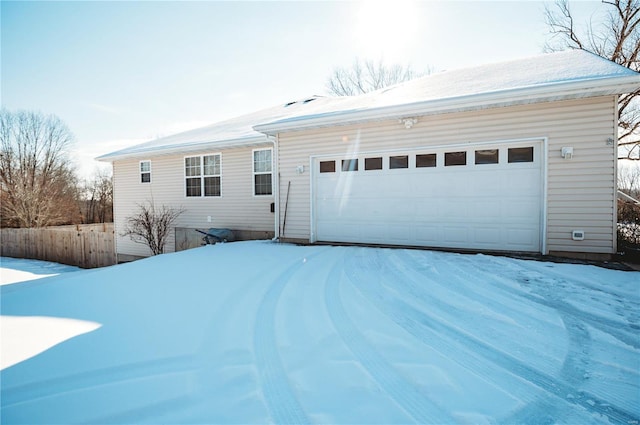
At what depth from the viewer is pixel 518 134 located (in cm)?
591

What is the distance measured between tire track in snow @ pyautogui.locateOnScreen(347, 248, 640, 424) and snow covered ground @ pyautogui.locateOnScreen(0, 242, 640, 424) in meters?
0.01

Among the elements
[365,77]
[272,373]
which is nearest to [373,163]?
[272,373]

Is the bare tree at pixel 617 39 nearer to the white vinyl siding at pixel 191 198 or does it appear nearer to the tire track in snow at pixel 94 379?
the white vinyl siding at pixel 191 198

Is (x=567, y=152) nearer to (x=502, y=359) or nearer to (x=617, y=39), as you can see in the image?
(x=502, y=359)

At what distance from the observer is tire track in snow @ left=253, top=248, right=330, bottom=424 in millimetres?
1804

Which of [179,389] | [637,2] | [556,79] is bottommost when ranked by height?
[179,389]

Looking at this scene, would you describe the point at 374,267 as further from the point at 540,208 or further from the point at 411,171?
the point at 540,208

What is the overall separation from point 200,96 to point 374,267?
1076 cm

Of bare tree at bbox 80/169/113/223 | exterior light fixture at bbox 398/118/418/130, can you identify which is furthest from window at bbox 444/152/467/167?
bare tree at bbox 80/169/113/223

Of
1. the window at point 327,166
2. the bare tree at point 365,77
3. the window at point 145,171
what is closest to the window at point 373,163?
the window at point 327,166

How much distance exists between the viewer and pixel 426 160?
6770 millimetres


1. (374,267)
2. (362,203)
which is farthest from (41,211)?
(374,267)

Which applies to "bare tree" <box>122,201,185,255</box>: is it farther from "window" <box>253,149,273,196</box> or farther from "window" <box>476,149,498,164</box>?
"window" <box>476,149,498,164</box>

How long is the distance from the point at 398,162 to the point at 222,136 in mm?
6040
